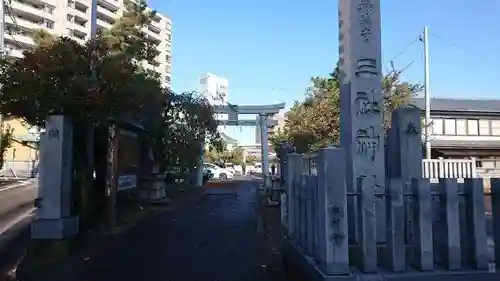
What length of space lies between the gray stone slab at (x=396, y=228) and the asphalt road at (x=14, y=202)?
8282 millimetres

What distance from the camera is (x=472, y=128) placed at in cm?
3406

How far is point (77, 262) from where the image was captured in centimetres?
764

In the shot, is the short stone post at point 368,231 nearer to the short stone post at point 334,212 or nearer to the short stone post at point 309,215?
the short stone post at point 334,212

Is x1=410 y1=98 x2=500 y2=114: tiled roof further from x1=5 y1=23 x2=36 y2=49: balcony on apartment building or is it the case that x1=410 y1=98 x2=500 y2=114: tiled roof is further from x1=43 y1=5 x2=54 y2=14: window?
x1=43 y1=5 x2=54 y2=14: window

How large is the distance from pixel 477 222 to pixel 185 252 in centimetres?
462

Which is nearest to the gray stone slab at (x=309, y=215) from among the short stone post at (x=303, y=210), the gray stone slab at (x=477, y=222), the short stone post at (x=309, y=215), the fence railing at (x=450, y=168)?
the short stone post at (x=309, y=215)

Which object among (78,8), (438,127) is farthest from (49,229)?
(78,8)

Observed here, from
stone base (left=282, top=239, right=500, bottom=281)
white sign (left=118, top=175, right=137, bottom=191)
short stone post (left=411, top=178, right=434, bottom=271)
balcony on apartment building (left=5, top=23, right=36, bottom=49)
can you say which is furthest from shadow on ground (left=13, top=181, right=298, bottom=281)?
balcony on apartment building (left=5, top=23, right=36, bottom=49)

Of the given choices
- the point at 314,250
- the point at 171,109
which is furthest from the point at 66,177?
the point at 171,109

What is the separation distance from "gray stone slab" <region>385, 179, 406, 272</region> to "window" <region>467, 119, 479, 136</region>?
1233 inches

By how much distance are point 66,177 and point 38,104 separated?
5.35 feet

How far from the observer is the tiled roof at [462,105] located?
33906mm

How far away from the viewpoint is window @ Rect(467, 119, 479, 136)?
34.0 meters

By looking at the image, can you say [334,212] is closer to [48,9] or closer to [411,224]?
[411,224]
